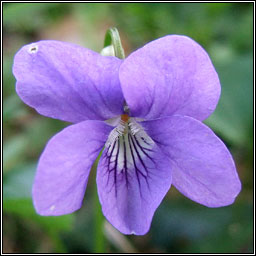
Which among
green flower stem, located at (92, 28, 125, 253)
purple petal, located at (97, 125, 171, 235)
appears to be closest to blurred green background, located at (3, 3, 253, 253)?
green flower stem, located at (92, 28, 125, 253)

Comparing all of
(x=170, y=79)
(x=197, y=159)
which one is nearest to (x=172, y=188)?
(x=197, y=159)

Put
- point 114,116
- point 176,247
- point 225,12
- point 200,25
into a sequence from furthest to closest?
1. point 225,12
2. point 200,25
3. point 176,247
4. point 114,116

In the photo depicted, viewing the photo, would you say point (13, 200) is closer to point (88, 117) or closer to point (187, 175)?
point (88, 117)

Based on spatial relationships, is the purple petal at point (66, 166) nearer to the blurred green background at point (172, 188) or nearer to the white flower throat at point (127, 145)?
the white flower throat at point (127, 145)

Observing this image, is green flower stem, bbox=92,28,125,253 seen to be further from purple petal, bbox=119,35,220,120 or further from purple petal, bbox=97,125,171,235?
purple petal, bbox=97,125,171,235

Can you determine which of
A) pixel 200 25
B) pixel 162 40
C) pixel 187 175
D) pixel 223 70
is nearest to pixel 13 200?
pixel 187 175
